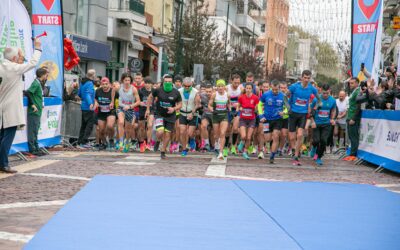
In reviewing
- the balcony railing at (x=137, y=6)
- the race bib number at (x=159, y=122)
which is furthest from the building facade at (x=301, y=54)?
the race bib number at (x=159, y=122)

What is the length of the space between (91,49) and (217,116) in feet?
63.0

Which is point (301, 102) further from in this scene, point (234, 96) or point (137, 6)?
point (137, 6)

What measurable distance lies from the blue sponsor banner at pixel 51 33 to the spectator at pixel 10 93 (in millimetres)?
6274

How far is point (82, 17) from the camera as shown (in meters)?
36.8

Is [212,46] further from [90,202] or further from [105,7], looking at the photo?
[90,202]

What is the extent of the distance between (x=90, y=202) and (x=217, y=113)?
932cm

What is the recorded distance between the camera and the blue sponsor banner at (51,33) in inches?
733

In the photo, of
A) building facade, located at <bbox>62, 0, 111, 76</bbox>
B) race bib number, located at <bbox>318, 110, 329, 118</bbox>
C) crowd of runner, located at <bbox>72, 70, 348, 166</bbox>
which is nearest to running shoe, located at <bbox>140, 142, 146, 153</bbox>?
crowd of runner, located at <bbox>72, 70, 348, 166</bbox>

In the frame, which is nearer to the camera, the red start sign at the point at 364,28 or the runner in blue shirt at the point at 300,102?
the runner in blue shirt at the point at 300,102

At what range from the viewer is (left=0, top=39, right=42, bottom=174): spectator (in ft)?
40.1

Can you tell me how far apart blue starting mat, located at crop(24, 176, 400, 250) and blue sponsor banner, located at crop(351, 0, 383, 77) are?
811cm

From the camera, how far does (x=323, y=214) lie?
923 centimetres

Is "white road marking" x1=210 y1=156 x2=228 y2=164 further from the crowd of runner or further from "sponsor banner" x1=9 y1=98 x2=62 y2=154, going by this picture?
"sponsor banner" x1=9 y1=98 x2=62 y2=154

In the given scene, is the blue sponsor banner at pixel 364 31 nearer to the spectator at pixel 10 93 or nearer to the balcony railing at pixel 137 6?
the spectator at pixel 10 93
